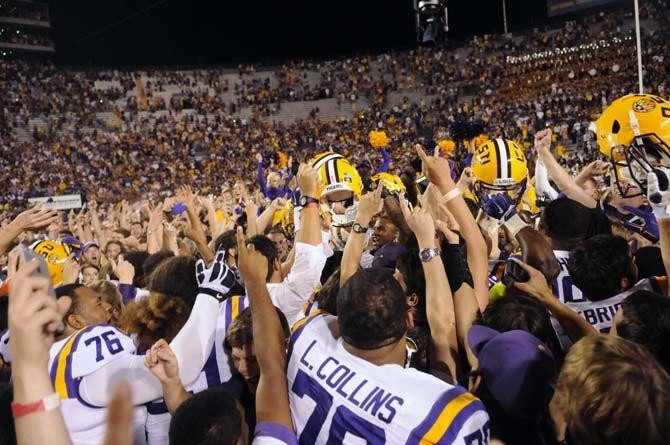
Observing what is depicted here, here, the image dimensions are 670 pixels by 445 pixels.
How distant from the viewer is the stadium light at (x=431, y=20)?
8891mm

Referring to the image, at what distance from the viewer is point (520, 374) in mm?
1905

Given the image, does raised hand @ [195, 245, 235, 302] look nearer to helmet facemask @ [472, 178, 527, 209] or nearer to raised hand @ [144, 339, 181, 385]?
raised hand @ [144, 339, 181, 385]

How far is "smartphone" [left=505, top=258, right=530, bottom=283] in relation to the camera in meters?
2.39

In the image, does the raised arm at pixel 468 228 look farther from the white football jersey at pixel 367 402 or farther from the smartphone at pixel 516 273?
the white football jersey at pixel 367 402

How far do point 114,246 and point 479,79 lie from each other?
33155 mm

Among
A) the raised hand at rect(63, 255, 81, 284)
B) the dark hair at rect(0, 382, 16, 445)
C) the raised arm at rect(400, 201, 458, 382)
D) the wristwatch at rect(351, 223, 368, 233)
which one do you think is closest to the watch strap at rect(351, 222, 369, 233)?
the wristwatch at rect(351, 223, 368, 233)

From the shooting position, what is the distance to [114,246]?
6598 mm

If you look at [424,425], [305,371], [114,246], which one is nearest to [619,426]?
[424,425]

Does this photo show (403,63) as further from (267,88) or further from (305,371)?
(305,371)

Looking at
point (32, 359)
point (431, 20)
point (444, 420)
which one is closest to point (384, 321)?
point (444, 420)

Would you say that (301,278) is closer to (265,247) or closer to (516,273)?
(265,247)

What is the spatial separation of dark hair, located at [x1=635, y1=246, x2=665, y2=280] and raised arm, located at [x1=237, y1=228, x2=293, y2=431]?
237 cm

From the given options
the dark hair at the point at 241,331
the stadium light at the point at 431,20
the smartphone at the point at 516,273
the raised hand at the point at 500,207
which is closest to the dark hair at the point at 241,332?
the dark hair at the point at 241,331

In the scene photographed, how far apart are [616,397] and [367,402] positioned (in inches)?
30.2
